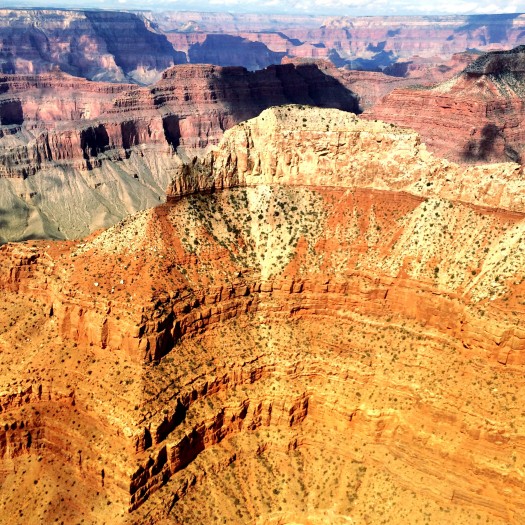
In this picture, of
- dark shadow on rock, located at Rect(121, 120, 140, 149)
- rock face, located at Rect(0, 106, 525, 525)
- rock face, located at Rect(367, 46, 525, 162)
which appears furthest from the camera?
dark shadow on rock, located at Rect(121, 120, 140, 149)

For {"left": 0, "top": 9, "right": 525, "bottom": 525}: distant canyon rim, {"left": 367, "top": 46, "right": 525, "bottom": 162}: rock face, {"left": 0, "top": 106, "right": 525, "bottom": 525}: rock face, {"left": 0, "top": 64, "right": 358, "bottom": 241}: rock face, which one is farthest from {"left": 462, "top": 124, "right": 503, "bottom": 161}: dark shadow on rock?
{"left": 0, "top": 64, "right": 358, "bottom": 241}: rock face

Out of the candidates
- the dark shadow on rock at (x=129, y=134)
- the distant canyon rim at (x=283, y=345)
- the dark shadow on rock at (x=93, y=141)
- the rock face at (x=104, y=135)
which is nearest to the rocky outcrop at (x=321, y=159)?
the distant canyon rim at (x=283, y=345)

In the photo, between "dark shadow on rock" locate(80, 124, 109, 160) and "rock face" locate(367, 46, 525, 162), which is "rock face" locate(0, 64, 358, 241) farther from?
"rock face" locate(367, 46, 525, 162)

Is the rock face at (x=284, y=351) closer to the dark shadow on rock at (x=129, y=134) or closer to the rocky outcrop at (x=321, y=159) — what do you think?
the rocky outcrop at (x=321, y=159)

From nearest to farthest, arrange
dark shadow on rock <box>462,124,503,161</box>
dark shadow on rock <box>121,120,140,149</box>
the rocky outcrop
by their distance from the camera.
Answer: the rocky outcrop, dark shadow on rock <box>462,124,503,161</box>, dark shadow on rock <box>121,120,140,149</box>

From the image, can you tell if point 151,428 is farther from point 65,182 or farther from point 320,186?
point 65,182

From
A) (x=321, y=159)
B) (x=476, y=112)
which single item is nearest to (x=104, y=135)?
(x=476, y=112)

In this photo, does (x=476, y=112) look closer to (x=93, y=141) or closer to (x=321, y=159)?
(x=321, y=159)
